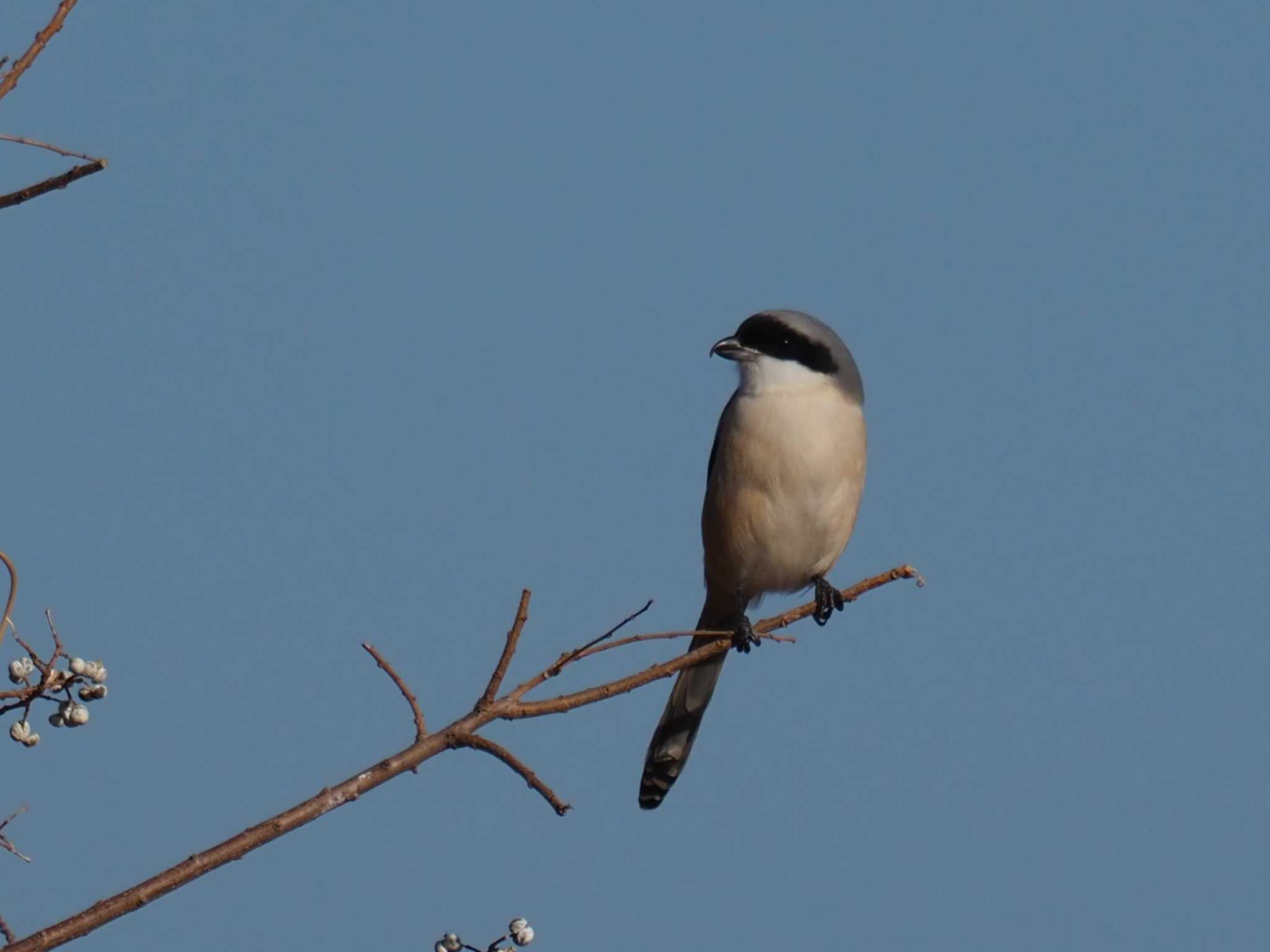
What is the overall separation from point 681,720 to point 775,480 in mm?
888

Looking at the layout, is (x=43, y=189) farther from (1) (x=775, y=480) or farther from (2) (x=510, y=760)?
(1) (x=775, y=480)

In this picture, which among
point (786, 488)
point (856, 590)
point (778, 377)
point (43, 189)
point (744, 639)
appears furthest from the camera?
point (778, 377)

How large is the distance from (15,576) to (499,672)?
86 cm

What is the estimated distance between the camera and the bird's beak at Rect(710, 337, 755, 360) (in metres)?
5.29

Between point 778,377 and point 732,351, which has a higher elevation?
point 732,351

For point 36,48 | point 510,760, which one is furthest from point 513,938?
point 36,48

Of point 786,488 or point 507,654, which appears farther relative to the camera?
point 786,488

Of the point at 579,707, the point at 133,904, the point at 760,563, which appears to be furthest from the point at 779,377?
the point at 133,904

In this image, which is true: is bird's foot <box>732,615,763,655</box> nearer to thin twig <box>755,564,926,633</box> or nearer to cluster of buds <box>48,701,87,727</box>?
thin twig <box>755,564,926,633</box>

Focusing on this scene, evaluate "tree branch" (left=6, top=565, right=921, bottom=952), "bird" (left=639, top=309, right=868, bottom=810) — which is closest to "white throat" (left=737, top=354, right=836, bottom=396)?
"bird" (left=639, top=309, right=868, bottom=810)

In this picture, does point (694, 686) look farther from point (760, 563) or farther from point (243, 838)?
point (243, 838)

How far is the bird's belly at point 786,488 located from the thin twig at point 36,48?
306 centimetres

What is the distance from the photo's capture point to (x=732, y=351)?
530 centimetres

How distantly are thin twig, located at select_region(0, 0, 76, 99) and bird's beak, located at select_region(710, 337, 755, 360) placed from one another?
311 centimetres
